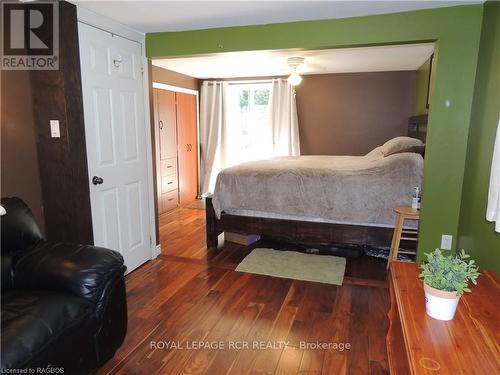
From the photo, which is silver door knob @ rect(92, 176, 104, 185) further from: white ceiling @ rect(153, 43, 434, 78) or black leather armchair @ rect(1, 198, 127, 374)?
white ceiling @ rect(153, 43, 434, 78)

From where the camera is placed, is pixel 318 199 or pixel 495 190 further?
pixel 318 199

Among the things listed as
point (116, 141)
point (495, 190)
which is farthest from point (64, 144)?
point (495, 190)

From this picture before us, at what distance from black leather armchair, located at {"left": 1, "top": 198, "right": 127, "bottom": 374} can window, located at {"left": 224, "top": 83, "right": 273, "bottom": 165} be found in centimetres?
452

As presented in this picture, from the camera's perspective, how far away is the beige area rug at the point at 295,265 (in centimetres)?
305

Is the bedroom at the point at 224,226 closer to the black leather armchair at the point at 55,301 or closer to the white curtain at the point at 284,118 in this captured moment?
the black leather armchair at the point at 55,301

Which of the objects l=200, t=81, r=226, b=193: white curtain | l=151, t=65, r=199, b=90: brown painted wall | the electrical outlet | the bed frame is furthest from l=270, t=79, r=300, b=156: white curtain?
the electrical outlet

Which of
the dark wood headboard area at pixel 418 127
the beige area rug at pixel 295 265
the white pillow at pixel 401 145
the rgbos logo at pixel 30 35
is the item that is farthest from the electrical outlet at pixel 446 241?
the rgbos logo at pixel 30 35

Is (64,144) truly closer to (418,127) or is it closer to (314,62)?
(314,62)

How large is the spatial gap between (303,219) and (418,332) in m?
2.19

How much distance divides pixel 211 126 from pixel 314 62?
7.66 ft

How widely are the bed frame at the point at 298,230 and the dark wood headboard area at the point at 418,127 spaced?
190 centimetres

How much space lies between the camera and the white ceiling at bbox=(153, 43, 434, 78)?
155 inches

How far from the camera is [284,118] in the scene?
5891mm

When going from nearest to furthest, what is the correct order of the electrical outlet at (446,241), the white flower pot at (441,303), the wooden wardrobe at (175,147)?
the white flower pot at (441,303) → the electrical outlet at (446,241) → the wooden wardrobe at (175,147)
